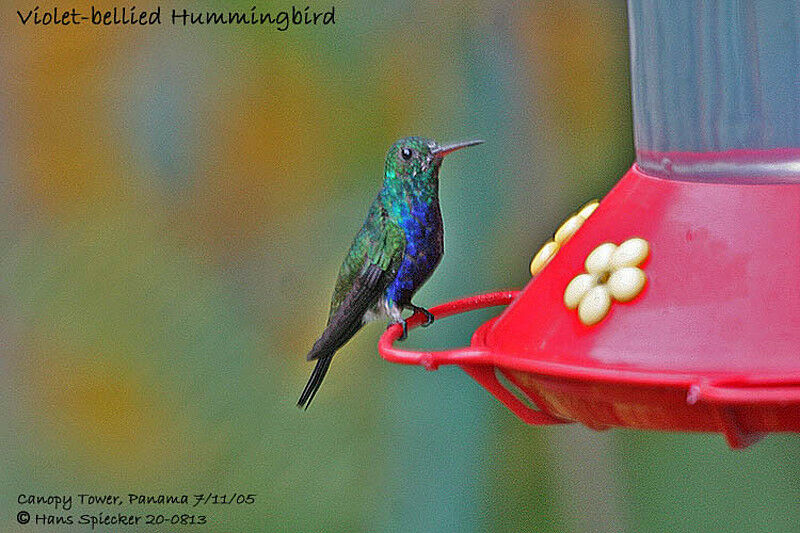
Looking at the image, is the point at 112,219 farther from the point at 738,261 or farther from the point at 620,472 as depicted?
the point at 738,261

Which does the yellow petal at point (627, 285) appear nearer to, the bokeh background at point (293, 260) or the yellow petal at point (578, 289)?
the yellow petal at point (578, 289)

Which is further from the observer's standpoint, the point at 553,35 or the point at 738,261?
the point at 553,35

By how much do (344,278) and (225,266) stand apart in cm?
129

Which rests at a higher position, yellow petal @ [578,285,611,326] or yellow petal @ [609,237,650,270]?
yellow petal @ [609,237,650,270]

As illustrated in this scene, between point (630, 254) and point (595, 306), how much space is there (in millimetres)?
80

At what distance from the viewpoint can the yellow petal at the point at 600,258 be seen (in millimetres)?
1549

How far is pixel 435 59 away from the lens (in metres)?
3.71

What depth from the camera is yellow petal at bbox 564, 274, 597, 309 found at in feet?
5.01

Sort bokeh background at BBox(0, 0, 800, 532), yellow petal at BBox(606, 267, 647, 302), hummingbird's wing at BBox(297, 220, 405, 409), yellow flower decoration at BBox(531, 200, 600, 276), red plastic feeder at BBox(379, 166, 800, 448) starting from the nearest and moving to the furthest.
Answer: red plastic feeder at BBox(379, 166, 800, 448) → yellow petal at BBox(606, 267, 647, 302) → yellow flower decoration at BBox(531, 200, 600, 276) → hummingbird's wing at BBox(297, 220, 405, 409) → bokeh background at BBox(0, 0, 800, 532)

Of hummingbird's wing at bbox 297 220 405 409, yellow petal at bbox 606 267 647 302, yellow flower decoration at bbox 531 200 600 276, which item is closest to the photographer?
yellow petal at bbox 606 267 647 302

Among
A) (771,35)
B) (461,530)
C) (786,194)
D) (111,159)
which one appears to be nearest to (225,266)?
(111,159)

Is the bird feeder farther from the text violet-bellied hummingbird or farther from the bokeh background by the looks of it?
the bokeh background

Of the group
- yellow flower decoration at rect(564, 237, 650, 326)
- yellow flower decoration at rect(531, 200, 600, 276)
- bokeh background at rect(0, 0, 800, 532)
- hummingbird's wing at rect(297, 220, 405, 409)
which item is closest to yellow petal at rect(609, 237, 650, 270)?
yellow flower decoration at rect(564, 237, 650, 326)

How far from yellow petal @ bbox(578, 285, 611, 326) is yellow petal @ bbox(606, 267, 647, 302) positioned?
0.01 meters
